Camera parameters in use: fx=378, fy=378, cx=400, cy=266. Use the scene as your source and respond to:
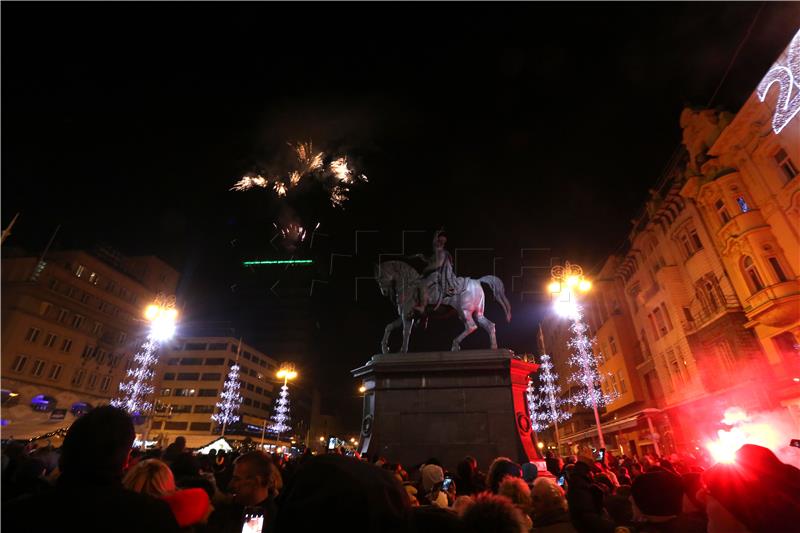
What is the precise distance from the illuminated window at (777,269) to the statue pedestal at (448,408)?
2037 cm

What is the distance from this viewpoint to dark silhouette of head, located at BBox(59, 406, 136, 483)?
6.51 ft

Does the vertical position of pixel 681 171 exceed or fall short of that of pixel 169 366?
it exceeds it

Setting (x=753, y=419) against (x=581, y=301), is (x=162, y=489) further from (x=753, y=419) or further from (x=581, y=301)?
(x=581, y=301)

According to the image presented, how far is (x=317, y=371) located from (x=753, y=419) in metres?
52.8

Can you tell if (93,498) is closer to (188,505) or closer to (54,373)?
(188,505)

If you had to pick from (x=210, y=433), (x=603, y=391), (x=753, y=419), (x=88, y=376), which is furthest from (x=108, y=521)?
(x=210, y=433)

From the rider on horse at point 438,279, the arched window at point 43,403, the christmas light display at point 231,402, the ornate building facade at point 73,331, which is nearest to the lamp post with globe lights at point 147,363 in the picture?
the ornate building facade at point 73,331

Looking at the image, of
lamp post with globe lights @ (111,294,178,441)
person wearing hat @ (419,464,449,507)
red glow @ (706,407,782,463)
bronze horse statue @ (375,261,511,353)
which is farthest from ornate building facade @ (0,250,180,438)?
red glow @ (706,407,782,463)

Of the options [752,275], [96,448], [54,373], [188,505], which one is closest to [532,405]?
[752,275]

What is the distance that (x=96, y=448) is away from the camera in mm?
2037

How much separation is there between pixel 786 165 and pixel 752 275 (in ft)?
22.3

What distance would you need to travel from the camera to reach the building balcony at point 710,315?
82.9 feet

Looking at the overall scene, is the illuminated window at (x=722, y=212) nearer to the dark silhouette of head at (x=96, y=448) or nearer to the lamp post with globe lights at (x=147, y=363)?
the dark silhouette of head at (x=96, y=448)

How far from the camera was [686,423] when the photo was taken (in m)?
29.9
